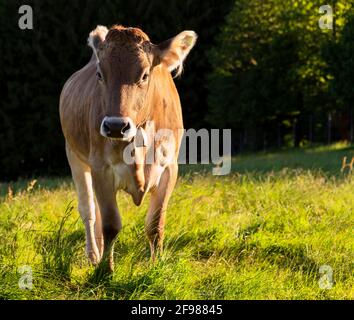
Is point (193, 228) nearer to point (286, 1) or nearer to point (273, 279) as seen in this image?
point (273, 279)

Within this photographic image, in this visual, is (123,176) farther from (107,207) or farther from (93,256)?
(93,256)

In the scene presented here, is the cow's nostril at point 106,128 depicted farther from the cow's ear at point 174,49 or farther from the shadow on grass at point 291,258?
the shadow on grass at point 291,258

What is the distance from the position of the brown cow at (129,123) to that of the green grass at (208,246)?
1.11ft

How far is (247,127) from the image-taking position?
38188 mm

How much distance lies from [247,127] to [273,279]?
31364 millimetres

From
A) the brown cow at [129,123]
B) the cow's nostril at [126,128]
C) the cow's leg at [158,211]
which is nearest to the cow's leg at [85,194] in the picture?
the brown cow at [129,123]

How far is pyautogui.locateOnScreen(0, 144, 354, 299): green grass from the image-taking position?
6.38 metres

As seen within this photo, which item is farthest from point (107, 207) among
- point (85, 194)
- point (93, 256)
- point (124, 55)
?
point (85, 194)

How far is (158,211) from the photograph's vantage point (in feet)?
24.7

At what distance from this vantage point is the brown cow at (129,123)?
21.7 ft

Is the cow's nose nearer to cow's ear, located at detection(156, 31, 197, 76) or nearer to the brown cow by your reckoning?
the brown cow

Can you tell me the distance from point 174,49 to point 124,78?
0.88m

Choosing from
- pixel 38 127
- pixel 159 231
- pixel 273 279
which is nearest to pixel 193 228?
pixel 159 231

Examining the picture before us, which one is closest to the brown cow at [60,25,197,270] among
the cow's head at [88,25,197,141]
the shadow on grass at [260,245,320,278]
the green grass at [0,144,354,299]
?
the cow's head at [88,25,197,141]
